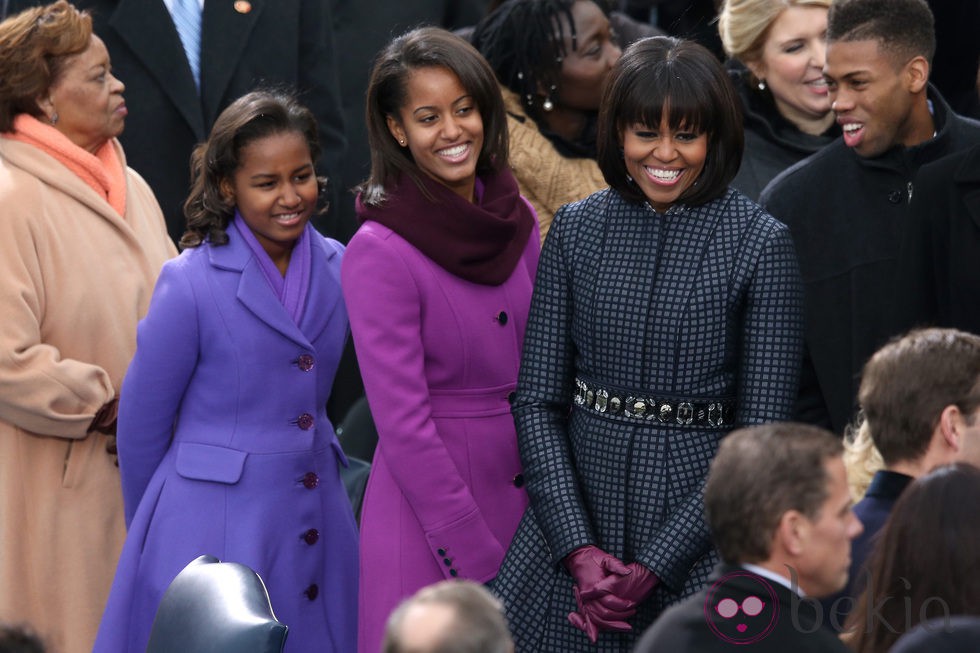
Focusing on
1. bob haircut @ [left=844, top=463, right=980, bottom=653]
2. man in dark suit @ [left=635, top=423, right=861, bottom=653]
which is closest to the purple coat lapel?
man in dark suit @ [left=635, top=423, right=861, bottom=653]

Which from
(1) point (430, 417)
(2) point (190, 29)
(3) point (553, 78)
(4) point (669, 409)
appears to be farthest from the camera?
(2) point (190, 29)

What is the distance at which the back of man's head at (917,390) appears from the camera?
3.28 metres

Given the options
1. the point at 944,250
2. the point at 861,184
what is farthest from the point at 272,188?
the point at 944,250

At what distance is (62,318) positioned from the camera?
453 cm

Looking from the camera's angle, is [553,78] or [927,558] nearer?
[927,558]

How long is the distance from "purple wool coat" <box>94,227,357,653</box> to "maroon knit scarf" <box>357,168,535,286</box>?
0.45m

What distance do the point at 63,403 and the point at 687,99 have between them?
191 centimetres

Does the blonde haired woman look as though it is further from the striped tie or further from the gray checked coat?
the striped tie

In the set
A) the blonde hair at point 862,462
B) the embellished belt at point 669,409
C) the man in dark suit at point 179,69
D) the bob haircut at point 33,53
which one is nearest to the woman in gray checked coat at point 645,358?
the embellished belt at point 669,409

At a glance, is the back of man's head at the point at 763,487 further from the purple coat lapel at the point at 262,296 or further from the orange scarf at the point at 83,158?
the orange scarf at the point at 83,158

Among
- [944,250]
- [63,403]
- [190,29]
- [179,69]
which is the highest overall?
[190,29]

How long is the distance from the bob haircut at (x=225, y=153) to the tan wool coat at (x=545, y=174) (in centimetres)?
104

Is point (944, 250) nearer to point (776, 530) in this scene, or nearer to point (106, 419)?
point (776, 530)

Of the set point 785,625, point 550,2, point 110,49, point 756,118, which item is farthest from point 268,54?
point 785,625
